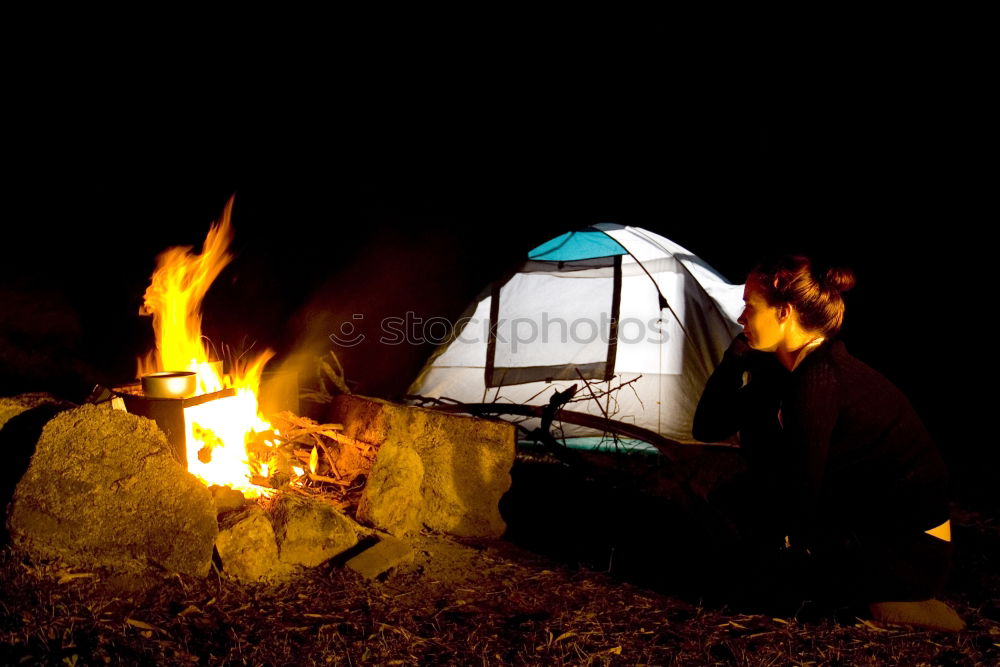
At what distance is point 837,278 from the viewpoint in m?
2.39

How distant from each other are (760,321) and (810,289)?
0.24 m

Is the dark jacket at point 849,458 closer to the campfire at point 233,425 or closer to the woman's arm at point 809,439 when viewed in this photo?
the woman's arm at point 809,439

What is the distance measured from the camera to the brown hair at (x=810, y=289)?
240cm

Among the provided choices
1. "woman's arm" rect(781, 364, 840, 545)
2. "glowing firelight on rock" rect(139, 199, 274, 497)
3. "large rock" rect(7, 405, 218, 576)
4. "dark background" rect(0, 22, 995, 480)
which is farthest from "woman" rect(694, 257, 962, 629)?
"dark background" rect(0, 22, 995, 480)

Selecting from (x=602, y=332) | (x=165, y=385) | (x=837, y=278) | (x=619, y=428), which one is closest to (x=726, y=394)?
(x=837, y=278)

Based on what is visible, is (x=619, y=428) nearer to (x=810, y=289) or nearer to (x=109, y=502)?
(x=810, y=289)

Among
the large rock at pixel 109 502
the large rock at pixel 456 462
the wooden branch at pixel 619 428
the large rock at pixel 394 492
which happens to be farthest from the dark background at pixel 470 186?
the large rock at pixel 109 502

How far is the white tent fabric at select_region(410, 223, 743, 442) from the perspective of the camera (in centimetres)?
564

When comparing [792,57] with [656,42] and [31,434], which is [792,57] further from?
[31,434]

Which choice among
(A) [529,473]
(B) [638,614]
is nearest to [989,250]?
(A) [529,473]

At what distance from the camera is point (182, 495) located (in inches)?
107

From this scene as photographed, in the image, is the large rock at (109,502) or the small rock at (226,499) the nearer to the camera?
the large rock at (109,502)

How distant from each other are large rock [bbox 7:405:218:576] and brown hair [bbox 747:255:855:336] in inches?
109

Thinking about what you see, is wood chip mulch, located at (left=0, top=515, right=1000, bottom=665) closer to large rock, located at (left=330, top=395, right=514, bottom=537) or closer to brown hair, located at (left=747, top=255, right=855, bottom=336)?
large rock, located at (left=330, top=395, right=514, bottom=537)
